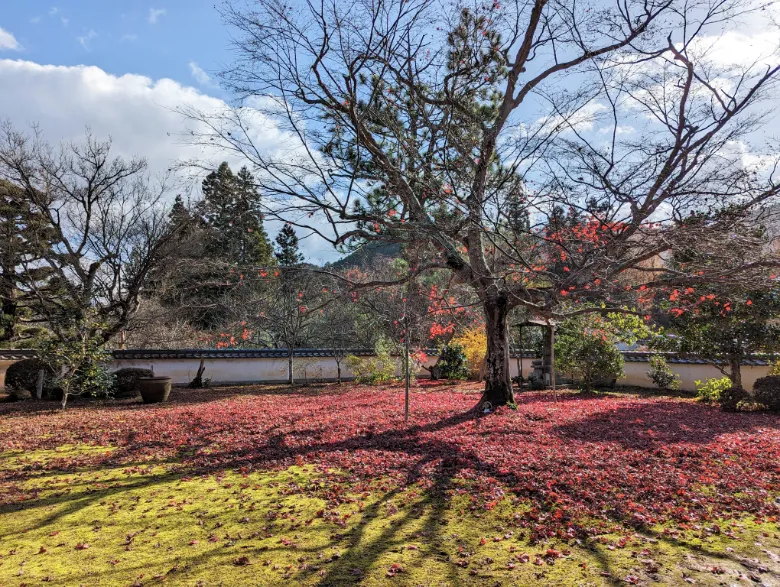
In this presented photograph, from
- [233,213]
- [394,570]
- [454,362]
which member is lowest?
[394,570]

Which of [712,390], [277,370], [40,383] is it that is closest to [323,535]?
[712,390]

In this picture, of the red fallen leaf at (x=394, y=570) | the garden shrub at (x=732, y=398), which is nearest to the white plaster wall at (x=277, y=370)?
the garden shrub at (x=732, y=398)

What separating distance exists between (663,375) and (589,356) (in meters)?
2.63

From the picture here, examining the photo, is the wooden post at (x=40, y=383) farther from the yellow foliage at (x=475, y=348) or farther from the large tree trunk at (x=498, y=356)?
the yellow foliage at (x=475, y=348)

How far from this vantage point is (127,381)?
12625 millimetres

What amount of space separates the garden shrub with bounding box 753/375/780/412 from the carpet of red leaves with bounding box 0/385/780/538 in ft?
1.45

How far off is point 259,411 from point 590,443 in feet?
19.3

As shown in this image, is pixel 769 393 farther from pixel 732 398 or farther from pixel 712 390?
pixel 712 390

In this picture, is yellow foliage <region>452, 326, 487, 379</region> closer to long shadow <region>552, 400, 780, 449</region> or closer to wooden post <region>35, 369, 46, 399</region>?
long shadow <region>552, 400, 780, 449</region>

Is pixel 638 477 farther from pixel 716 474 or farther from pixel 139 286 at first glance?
pixel 139 286

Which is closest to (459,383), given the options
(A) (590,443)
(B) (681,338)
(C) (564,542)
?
(B) (681,338)

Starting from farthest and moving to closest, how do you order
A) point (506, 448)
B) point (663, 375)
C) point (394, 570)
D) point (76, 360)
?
1. point (663, 375)
2. point (76, 360)
3. point (506, 448)
4. point (394, 570)

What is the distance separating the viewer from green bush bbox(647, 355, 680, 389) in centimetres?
1238

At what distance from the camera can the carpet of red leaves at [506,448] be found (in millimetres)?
3918
